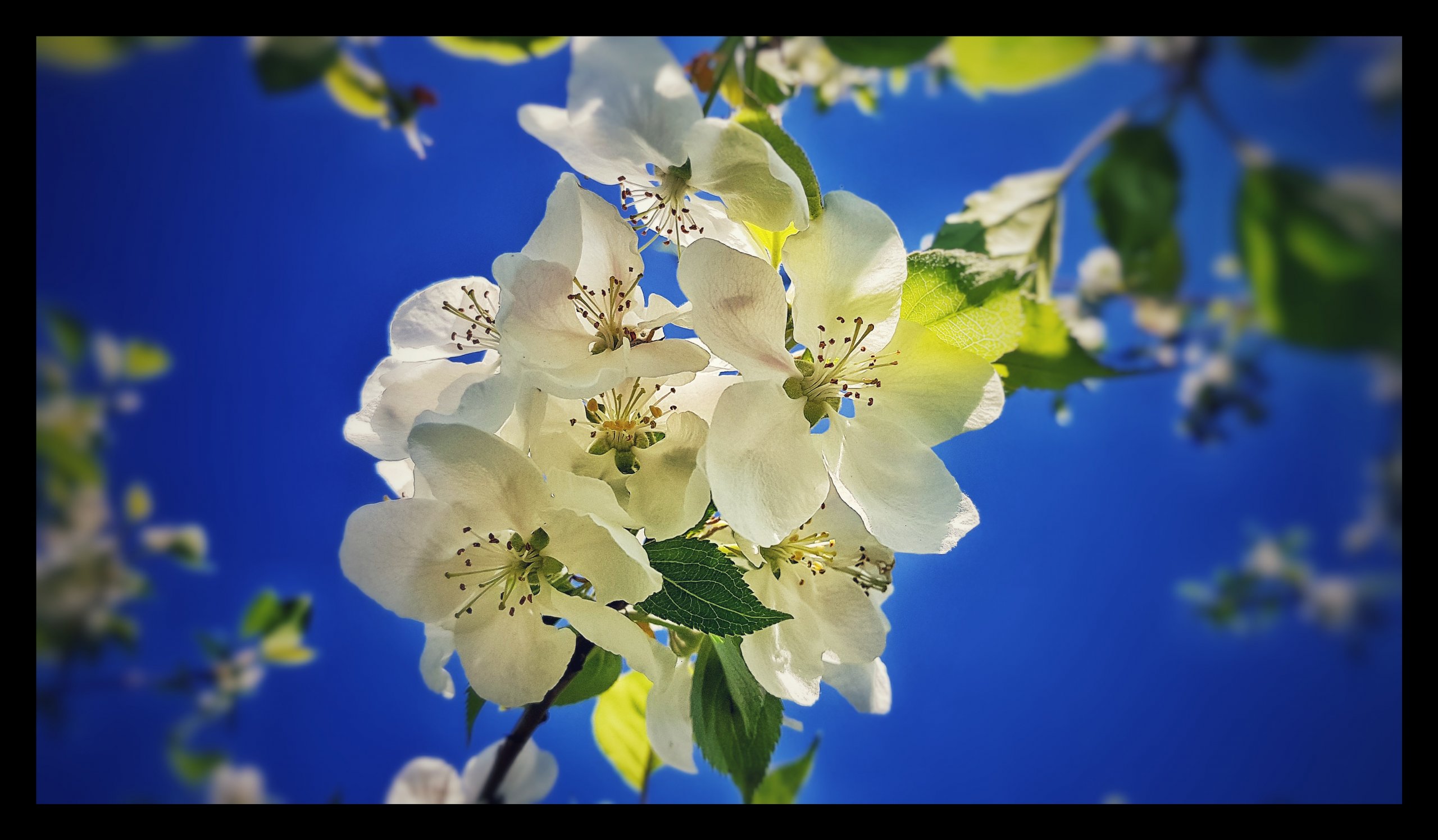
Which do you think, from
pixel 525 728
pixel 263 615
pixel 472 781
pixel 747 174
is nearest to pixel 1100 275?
pixel 747 174

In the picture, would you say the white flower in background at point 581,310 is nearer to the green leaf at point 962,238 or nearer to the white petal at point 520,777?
the green leaf at point 962,238

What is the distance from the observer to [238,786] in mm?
697

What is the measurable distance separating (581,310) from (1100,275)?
370 mm

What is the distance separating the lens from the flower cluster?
1.38ft

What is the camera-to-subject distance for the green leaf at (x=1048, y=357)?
1.54 ft

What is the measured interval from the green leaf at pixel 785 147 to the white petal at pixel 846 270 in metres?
0.02

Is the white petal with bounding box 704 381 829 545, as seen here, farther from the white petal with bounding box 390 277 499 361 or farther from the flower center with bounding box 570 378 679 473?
the white petal with bounding box 390 277 499 361

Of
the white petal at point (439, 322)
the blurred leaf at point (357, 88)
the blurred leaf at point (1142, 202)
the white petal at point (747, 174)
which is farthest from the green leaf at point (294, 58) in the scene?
the blurred leaf at point (1142, 202)

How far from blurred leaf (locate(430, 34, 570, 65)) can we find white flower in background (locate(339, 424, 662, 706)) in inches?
9.9

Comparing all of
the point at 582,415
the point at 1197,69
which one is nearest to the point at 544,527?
the point at 582,415

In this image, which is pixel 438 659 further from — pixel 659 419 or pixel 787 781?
pixel 787 781
